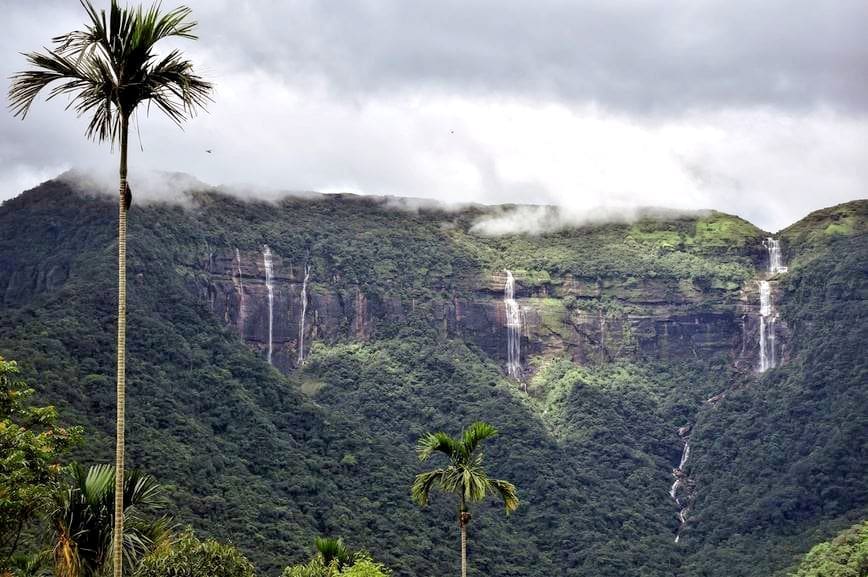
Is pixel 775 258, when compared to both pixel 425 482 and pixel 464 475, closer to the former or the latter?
pixel 425 482

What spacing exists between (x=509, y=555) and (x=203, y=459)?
29.6 m

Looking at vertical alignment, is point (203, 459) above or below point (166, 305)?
below

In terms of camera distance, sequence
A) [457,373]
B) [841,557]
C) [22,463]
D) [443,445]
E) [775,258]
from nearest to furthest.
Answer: [22,463]
[443,445]
[841,557]
[457,373]
[775,258]

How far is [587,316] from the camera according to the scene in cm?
16712

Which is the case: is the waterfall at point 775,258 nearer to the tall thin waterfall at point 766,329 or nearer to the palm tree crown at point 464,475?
the tall thin waterfall at point 766,329

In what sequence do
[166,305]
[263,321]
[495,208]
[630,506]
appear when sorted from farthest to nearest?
[495,208] < [263,321] < [630,506] < [166,305]

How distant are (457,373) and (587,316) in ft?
70.0

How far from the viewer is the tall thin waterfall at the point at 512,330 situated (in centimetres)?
16300

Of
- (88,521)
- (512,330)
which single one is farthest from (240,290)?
(88,521)

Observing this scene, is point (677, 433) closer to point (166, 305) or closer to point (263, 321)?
point (263, 321)

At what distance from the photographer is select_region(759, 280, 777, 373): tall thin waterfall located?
163 metres

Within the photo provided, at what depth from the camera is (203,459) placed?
10394 centimetres

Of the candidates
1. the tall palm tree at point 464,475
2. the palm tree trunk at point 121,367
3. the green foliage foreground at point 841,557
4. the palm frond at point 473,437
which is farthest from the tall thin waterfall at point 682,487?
the palm tree trunk at point 121,367

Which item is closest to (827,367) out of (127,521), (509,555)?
(509,555)
